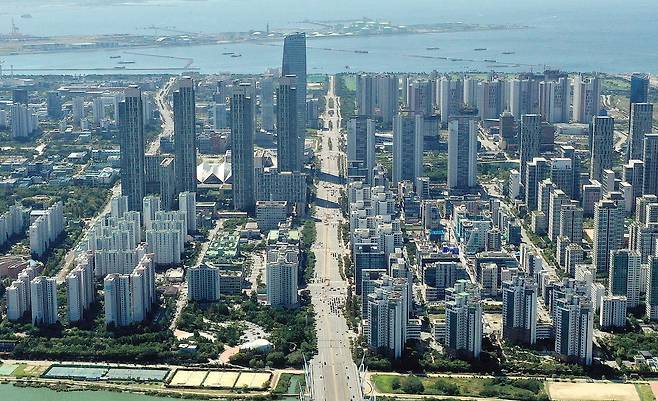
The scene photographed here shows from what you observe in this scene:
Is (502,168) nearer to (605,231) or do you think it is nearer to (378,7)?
(605,231)

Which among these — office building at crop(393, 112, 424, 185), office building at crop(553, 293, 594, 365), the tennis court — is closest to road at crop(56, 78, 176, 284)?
the tennis court

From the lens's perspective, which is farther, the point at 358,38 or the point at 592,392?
the point at 358,38

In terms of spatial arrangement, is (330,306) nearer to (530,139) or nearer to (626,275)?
(626,275)

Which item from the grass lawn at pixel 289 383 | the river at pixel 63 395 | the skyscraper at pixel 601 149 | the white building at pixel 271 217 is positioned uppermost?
the skyscraper at pixel 601 149

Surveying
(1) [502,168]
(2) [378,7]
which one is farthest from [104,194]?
(2) [378,7]

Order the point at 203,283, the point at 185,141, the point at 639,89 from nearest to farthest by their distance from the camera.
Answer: the point at 203,283 → the point at 185,141 → the point at 639,89

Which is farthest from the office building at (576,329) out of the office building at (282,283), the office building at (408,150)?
the office building at (408,150)

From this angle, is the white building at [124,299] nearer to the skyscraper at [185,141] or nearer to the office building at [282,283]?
the office building at [282,283]

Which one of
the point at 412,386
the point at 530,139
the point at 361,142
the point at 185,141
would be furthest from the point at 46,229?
the point at 530,139
